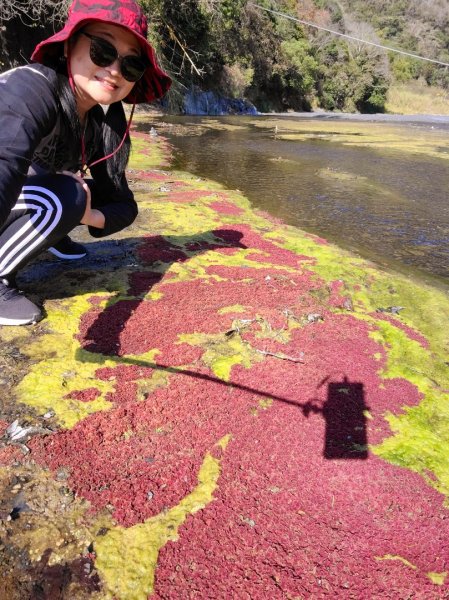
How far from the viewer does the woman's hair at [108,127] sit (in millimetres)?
2379

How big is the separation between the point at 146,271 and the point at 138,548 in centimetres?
273

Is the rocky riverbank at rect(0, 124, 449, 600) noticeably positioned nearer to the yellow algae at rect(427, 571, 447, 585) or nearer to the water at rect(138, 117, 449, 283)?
the yellow algae at rect(427, 571, 447, 585)

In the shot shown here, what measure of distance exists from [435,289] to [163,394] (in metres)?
3.73

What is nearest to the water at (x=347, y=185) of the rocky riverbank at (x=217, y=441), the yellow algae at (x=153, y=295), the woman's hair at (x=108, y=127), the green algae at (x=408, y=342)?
the green algae at (x=408, y=342)

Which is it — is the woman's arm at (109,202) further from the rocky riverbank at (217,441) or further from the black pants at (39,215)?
the rocky riverbank at (217,441)

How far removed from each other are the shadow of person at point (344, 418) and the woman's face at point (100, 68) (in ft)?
6.54

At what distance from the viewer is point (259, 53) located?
40.2 m

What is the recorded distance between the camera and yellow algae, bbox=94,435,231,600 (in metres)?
1.53

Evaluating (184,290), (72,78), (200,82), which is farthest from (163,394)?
(200,82)

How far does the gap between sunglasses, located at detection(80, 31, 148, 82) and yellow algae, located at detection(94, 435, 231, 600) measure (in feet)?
6.69

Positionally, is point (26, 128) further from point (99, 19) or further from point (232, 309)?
point (232, 309)

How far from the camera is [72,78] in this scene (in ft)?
7.63

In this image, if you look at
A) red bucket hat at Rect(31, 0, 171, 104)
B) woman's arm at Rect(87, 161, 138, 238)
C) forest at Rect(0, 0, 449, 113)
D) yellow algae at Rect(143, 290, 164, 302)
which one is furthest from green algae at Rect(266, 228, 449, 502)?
forest at Rect(0, 0, 449, 113)

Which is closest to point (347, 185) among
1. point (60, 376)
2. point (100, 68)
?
point (100, 68)
